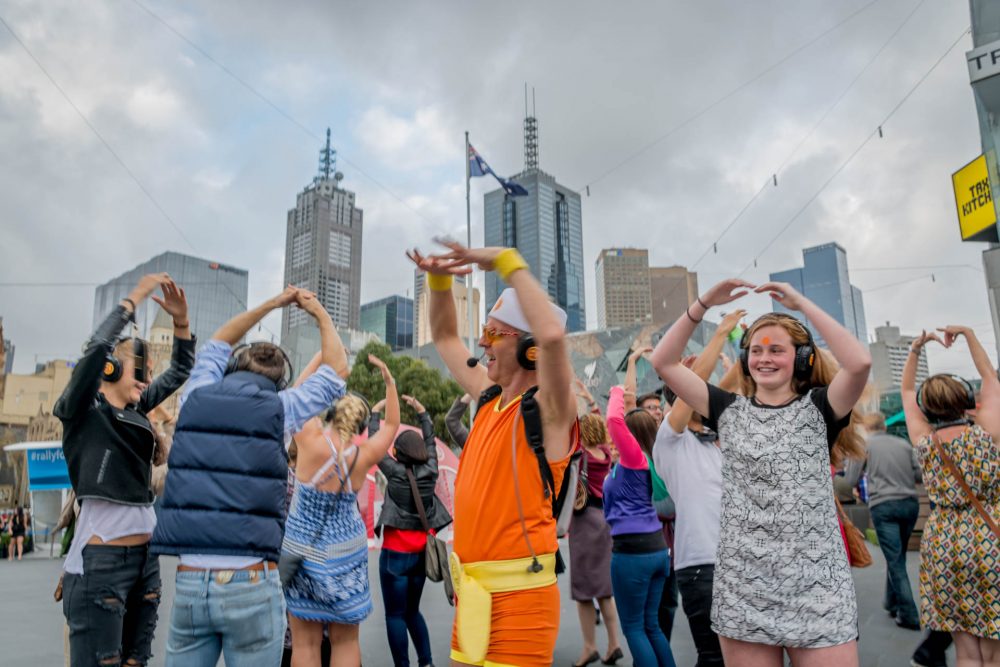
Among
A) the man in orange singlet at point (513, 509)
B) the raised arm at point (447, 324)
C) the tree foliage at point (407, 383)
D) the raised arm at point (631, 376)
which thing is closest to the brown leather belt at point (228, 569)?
the man in orange singlet at point (513, 509)

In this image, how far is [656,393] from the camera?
5562 millimetres

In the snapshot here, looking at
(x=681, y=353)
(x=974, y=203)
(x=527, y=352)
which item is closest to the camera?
(x=527, y=352)

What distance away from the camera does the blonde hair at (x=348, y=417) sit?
4059mm

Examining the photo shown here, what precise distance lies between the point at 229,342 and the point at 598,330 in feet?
171

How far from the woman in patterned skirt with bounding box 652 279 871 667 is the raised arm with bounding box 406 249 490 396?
2.74 ft

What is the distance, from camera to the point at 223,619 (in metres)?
2.65

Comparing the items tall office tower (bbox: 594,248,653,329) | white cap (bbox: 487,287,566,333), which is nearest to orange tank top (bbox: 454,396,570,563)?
white cap (bbox: 487,287,566,333)

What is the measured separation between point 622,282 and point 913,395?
89172 millimetres

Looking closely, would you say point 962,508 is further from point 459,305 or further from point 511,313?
point 459,305

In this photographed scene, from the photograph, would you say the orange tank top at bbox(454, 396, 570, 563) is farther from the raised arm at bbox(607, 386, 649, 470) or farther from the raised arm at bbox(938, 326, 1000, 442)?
the raised arm at bbox(938, 326, 1000, 442)

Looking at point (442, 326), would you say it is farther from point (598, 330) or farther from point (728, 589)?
point (598, 330)

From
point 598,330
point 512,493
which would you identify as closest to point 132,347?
point 512,493

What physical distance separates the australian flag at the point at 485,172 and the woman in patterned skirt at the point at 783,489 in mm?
20663

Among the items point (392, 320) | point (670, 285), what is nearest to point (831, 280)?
point (670, 285)
